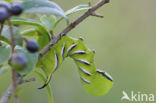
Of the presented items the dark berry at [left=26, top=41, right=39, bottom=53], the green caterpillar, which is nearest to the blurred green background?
the green caterpillar

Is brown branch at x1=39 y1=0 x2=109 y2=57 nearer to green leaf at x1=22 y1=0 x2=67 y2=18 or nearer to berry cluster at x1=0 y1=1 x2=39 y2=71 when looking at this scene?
green leaf at x1=22 y1=0 x2=67 y2=18

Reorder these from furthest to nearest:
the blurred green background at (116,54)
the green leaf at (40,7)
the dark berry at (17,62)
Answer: the blurred green background at (116,54) → the green leaf at (40,7) → the dark berry at (17,62)

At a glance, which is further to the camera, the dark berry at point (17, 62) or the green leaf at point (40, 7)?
the green leaf at point (40, 7)

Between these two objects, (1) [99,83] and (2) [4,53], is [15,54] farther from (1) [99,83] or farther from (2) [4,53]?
(1) [99,83]

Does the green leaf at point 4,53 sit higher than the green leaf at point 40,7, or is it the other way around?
the green leaf at point 40,7

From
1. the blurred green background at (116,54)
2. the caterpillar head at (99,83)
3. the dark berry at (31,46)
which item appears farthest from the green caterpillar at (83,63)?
the blurred green background at (116,54)

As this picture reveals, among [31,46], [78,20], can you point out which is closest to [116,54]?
[78,20]

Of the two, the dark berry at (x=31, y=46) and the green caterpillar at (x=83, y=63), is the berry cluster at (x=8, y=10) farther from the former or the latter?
the green caterpillar at (x=83, y=63)
